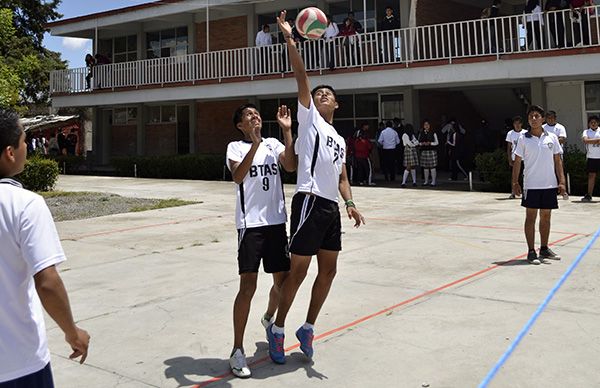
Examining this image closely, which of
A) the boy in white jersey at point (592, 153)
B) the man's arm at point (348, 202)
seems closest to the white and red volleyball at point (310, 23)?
the man's arm at point (348, 202)

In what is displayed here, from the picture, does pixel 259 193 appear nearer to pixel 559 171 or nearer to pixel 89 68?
pixel 559 171

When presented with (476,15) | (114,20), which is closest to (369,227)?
(476,15)

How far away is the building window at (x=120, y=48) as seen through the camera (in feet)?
89.3

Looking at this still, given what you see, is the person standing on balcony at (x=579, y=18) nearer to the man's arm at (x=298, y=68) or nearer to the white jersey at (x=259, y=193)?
the man's arm at (x=298, y=68)

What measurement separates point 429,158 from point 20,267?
15.3 metres

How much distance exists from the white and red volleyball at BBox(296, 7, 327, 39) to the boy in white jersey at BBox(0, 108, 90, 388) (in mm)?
3132

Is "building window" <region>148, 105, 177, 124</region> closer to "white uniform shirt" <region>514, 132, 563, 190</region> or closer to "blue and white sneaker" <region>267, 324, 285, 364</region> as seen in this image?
"white uniform shirt" <region>514, 132, 563, 190</region>

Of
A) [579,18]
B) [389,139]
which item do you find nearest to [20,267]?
[579,18]

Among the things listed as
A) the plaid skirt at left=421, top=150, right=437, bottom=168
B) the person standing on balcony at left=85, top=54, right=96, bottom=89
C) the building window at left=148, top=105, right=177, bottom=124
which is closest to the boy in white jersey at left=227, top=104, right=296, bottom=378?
the plaid skirt at left=421, top=150, right=437, bottom=168

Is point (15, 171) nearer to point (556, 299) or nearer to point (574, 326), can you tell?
point (574, 326)

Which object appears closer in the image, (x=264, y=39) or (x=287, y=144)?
(x=287, y=144)

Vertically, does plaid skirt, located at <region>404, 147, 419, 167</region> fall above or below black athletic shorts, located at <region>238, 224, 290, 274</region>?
above

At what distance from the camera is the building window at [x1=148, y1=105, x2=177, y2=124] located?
85.7 ft

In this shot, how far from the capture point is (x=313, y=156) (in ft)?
12.4
